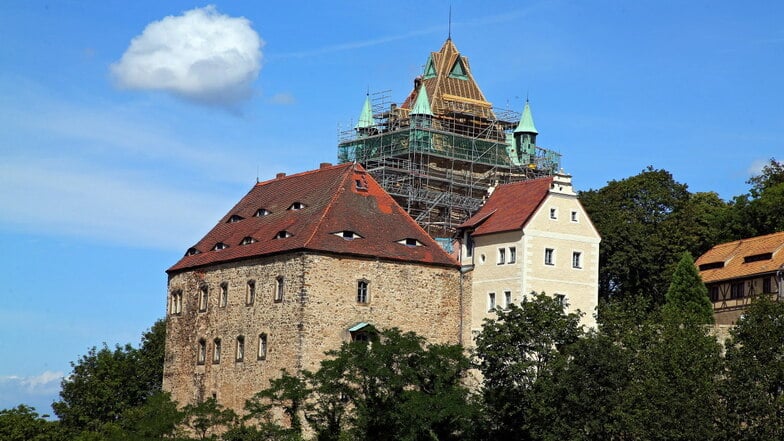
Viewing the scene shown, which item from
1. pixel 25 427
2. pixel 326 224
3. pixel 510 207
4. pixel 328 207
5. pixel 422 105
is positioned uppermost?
pixel 422 105

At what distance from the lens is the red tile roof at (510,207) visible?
267 feet

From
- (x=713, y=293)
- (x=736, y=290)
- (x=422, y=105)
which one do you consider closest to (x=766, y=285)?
(x=736, y=290)

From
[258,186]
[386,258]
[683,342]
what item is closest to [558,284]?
[386,258]

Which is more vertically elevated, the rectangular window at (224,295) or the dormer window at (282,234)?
the dormer window at (282,234)

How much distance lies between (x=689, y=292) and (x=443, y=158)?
2089 cm

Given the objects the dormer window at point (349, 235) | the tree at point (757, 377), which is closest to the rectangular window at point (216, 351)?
the dormer window at point (349, 235)

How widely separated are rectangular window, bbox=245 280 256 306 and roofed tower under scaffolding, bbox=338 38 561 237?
14.3 m

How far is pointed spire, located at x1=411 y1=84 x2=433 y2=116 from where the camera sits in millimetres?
104062

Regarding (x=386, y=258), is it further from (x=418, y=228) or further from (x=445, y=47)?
(x=445, y=47)

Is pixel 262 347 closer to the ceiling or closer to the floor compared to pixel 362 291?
closer to the floor

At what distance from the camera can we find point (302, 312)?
3140 inches

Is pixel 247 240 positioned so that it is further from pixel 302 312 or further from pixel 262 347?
pixel 302 312

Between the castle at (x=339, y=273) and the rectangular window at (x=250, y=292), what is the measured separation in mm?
50

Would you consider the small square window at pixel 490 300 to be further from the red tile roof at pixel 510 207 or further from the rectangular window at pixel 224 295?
the rectangular window at pixel 224 295
